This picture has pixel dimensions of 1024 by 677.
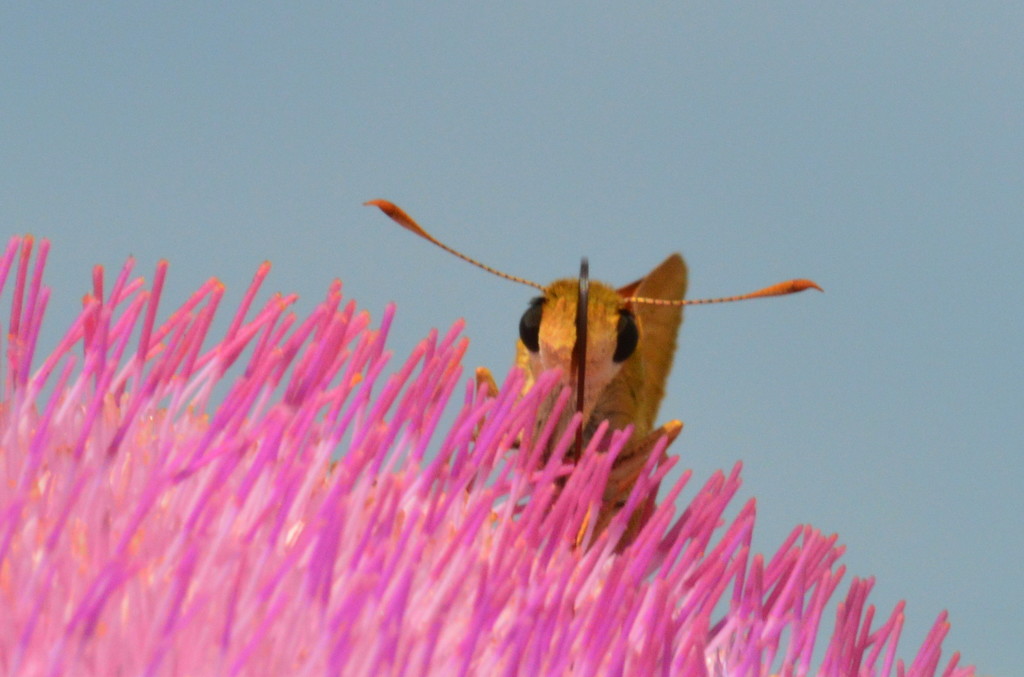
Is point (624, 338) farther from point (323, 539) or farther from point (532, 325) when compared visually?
point (323, 539)

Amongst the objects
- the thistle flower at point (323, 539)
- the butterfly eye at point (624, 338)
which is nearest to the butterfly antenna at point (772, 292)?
the butterfly eye at point (624, 338)

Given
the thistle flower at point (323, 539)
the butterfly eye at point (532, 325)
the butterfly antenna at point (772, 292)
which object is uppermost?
the butterfly antenna at point (772, 292)

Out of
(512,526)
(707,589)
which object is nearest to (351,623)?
A: (512,526)

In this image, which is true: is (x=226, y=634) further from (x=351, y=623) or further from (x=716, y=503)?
(x=716, y=503)

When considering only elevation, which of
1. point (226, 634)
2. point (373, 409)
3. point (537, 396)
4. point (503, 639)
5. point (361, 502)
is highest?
point (537, 396)

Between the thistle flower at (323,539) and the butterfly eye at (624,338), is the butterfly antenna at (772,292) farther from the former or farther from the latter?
the thistle flower at (323,539)

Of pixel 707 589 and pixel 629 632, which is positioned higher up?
pixel 707 589
